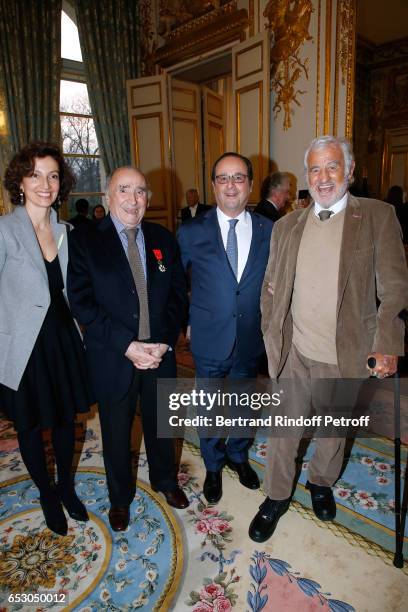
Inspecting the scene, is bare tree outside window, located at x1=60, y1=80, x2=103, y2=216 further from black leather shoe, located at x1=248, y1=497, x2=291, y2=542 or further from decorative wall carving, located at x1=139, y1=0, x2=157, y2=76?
black leather shoe, located at x1=248, y1=497, x2=291, y2=542

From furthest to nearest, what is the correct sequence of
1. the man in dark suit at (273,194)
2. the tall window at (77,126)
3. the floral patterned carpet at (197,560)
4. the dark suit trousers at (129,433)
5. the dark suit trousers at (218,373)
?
the tall window at (77,126), the man in dark suit at (273,194), the dark suit trousers at (218,373), the dark suit trousers at (129,433), the floral patterned carpet at (197,560)

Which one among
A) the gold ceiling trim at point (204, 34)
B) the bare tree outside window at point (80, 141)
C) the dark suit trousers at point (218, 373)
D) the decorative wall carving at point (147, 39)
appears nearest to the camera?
the dark suit trousers at point (218, 373)

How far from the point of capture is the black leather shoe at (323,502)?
6.44 ft

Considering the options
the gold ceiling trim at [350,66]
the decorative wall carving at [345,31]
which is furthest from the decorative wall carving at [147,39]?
the gold ceiling trim at [350,66]

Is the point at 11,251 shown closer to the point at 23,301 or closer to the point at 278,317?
the point at 23,301

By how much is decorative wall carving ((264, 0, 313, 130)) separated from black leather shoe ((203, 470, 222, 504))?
14.8 feet

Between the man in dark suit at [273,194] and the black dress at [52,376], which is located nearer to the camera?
the black dress at [52,376]

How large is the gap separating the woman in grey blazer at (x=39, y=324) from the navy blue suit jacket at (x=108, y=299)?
0.08 meters

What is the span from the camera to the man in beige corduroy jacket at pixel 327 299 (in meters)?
1.59

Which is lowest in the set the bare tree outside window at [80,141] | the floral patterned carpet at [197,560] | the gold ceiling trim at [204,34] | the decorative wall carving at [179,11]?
the floral patterned carpet at [197,560]

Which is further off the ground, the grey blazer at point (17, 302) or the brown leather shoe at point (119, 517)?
the grey blazer at point (17, 302)

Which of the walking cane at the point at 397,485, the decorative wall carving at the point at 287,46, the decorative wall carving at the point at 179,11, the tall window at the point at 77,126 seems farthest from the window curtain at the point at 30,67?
the walking cane at the point at 397,485

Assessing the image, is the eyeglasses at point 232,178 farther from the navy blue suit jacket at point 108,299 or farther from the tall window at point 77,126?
the tall window at point 77,126

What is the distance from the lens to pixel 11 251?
1627 mm
